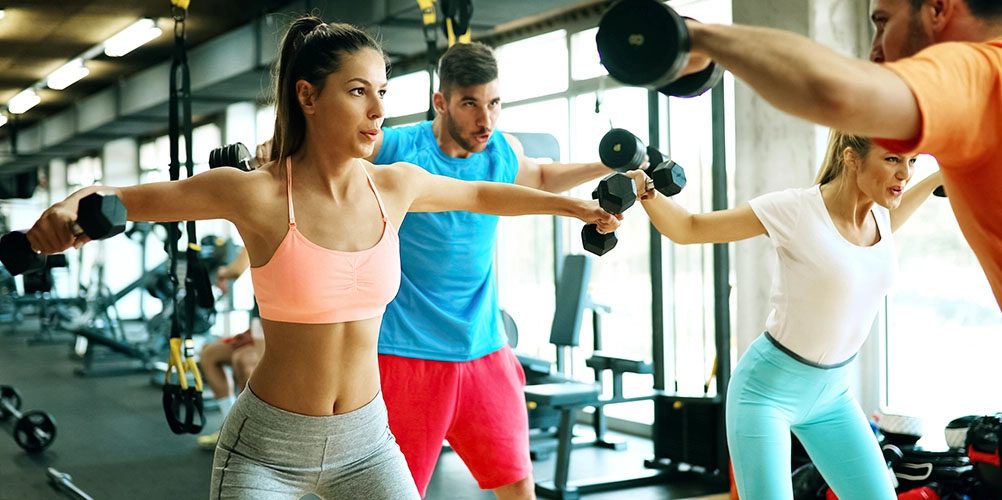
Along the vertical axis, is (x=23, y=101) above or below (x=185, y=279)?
above

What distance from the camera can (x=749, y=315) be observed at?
4875mm

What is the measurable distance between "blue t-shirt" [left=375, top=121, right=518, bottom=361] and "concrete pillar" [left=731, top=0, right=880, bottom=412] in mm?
2245

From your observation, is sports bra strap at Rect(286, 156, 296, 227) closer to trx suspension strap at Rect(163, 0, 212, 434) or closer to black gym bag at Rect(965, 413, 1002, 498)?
trx suspension strap at Rect(163, 0, 212, 434)

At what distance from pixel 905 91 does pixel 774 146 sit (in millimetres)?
3799

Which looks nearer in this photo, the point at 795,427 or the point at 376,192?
the point at 376,192

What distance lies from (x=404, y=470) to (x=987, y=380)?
11.1ft

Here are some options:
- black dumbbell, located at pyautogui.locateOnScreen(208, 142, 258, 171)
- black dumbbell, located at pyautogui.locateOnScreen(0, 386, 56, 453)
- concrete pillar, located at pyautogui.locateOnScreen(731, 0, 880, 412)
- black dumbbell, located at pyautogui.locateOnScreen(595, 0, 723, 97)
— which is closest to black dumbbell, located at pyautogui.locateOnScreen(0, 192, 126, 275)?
black dumbbell, located at pyautogui.locateOnScreen(208, 142, 258, 171)

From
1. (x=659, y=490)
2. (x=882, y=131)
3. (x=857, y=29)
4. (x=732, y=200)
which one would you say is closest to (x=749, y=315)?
(x=732, y=200)

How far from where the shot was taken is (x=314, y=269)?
5.74 feet

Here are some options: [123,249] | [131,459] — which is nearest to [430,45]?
[131,459]

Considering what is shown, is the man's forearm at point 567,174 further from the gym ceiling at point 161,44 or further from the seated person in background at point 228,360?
the seated person in background at point 228,360

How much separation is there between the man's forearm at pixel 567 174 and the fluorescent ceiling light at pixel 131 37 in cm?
665

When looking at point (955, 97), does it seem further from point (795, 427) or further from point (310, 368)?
point (795, 427)

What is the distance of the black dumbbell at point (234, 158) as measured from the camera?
87.9 inches
